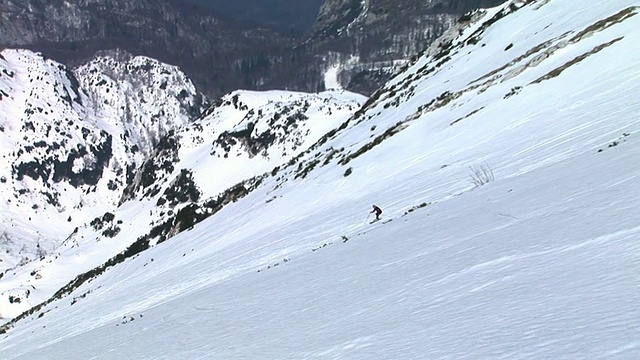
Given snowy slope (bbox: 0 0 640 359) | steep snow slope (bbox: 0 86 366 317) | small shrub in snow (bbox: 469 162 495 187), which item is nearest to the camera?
snowy slope (bbox: 0 0 640 359)

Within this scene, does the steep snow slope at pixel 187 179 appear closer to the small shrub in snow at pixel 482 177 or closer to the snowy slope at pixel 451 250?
the snowy slope at pixel 451 250

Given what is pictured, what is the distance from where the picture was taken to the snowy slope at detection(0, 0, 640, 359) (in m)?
5.37

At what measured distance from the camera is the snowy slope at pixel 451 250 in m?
5.37

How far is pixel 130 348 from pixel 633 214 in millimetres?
9468

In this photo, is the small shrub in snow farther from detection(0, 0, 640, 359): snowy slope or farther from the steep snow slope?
the steep snow slope

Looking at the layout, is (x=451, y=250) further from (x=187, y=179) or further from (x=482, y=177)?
(x=187, y=179)

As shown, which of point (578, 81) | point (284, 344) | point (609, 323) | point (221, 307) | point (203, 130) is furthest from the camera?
point (203, 130)

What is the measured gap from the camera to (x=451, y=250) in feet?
29.7

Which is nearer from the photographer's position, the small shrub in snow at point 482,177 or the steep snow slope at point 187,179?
the small shrub in snow at point 482,177

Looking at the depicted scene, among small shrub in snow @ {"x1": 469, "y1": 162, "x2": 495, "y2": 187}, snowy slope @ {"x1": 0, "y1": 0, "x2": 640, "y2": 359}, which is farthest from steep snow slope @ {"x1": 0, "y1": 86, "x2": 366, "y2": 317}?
small shrub in snow @ {"x1": 469, "y1": 162, "x2": 495, "y2": 187}

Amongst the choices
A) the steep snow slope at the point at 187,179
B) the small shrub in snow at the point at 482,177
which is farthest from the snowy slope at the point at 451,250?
the steep snow slope at the point at 187,179

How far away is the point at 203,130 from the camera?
113438 millimetres

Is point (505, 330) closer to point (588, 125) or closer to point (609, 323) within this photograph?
point (609, 323)

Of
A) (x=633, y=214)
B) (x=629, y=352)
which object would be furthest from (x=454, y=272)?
(x=629, y=352)
